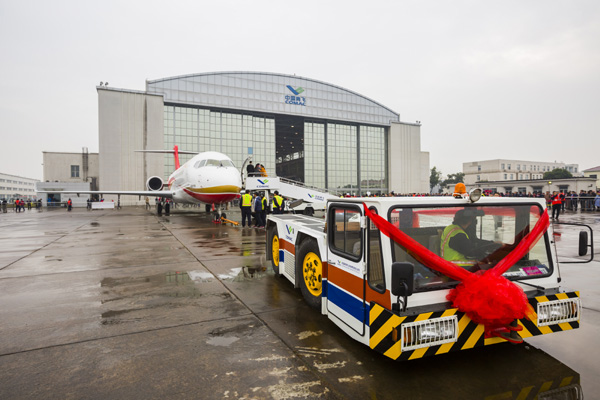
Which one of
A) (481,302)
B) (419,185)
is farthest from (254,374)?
(419,185)

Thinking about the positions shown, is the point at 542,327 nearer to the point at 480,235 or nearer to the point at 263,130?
the point at 480,235

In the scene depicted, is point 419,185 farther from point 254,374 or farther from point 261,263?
point 254,374

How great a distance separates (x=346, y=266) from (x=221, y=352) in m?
1.55

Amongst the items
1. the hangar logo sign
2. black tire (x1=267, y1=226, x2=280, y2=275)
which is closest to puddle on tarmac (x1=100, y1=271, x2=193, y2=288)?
black tire (x1=267, y1=226, x2=280, y2=275)

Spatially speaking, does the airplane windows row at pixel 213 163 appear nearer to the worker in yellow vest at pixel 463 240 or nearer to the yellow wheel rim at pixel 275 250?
the yellow wheel rim at pixel 275 250

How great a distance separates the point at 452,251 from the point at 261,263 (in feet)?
16.6

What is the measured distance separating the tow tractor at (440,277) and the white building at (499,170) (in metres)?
92.9

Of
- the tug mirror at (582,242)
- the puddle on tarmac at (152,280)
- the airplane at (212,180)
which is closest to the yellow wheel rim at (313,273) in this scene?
the puddle on tarmac at (152,280)

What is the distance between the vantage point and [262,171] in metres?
22.7

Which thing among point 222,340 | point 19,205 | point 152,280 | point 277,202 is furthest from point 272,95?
point 222,340

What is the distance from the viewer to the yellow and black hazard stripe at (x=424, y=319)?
2.67 metres

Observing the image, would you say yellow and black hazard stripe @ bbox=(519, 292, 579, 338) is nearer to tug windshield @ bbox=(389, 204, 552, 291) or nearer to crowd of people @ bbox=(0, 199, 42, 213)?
tug windshield @ bbox=(389, 204, 552, 291)

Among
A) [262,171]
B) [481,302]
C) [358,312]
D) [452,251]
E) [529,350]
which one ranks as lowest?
[529,350]

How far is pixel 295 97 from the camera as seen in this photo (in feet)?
153
